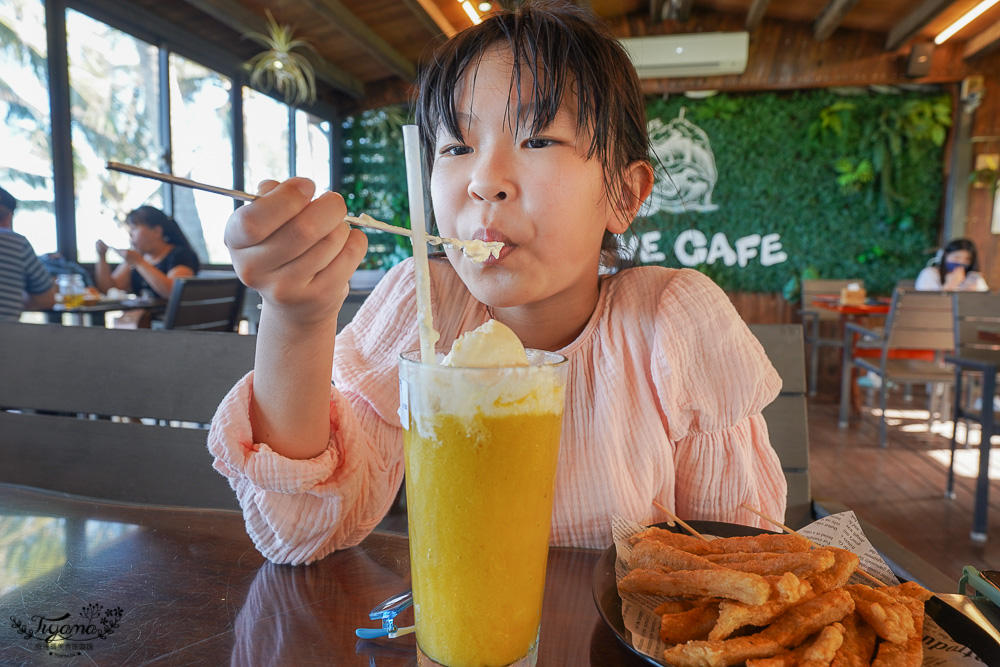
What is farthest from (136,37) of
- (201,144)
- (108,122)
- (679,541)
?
(679,541)

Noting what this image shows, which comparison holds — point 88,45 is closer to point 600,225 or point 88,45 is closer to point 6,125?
point 6,125

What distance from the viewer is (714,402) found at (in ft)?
3.29

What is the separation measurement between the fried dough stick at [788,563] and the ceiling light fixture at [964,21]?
7051mm

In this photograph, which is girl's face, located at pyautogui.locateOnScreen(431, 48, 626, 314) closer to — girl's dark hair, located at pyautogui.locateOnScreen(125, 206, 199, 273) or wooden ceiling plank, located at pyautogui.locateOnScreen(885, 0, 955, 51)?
girl's dark hair, located at pyautogui.locateOnScreen(125, 206, 199, 273)

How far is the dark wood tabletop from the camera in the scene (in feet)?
1.99

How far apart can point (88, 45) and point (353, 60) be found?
3453mm

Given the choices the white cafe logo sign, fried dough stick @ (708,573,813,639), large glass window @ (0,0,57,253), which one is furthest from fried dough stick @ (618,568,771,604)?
the white cafe logo sign

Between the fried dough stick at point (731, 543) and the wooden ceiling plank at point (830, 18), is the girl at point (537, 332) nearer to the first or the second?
the fried dough stick at point (731, 543)

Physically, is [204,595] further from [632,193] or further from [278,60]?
[278,60]

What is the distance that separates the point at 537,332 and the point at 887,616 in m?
0.70

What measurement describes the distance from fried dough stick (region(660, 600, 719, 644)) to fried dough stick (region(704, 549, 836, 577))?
0.06 metres

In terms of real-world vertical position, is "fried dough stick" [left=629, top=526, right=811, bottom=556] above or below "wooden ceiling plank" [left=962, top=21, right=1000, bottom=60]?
below

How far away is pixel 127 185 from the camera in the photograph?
16.8ft

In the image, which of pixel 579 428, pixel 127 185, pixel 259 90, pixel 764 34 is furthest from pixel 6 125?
pixel 764 34
